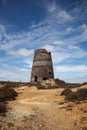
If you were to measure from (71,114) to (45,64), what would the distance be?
94.4 feet

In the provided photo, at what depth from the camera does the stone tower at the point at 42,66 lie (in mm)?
43438

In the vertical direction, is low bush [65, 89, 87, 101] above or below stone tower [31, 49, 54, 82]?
below

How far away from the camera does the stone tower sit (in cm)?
4344

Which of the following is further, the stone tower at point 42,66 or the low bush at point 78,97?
the stone tower at point 42,66

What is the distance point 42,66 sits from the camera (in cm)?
4362

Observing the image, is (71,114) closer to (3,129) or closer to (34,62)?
(3,129)

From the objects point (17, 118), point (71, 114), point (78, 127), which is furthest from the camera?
point (71, 114)

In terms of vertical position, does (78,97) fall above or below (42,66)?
below

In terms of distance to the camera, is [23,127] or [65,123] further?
[65,123]

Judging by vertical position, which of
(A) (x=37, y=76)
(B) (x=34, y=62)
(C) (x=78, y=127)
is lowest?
(C) (x=78, y=127)

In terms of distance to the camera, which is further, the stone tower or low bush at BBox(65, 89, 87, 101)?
the stone tower

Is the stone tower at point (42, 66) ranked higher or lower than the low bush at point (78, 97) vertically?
higher

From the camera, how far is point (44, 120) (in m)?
13.4

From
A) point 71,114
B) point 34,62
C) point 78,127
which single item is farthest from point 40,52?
point 78,127
